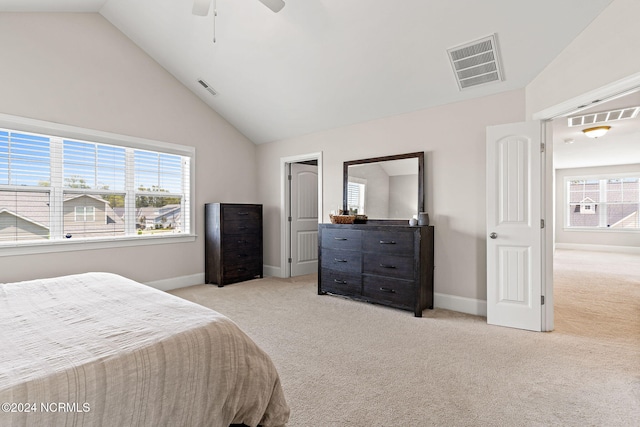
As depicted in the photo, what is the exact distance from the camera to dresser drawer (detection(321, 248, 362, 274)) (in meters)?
4.01

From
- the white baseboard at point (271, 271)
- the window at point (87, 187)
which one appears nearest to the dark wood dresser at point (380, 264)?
the white baseboard at point (271, 271)

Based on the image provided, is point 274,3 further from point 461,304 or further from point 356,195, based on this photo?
point 461,304

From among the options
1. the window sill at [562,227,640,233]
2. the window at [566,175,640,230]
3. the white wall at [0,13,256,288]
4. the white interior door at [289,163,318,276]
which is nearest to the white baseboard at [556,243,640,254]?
the window sill at [562,227,640,233]

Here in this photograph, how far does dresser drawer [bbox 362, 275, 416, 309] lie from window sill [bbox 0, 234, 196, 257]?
2819 mm

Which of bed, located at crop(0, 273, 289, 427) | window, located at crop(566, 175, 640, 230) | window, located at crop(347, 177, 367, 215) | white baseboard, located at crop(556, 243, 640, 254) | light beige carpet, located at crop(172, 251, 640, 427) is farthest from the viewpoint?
window, located at crop(566, 175, 640, 230)

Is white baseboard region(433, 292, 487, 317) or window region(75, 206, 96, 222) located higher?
window region(75, 206, 96, 222)

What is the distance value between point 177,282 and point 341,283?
2443 millimetres

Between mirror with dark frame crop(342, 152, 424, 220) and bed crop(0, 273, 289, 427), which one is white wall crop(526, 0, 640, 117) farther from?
bed crop(0, 273, 289, 427)

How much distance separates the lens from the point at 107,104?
405 centimetres

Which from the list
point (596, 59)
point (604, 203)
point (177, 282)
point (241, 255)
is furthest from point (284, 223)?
point (604, 203)

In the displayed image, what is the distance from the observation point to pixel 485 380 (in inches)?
83.6

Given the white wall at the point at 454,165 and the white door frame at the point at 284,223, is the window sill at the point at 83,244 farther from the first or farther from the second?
the white wall at the point at 454,165

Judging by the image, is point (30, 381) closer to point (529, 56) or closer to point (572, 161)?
point (529, 56)

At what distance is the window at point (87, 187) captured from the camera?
3.47m
